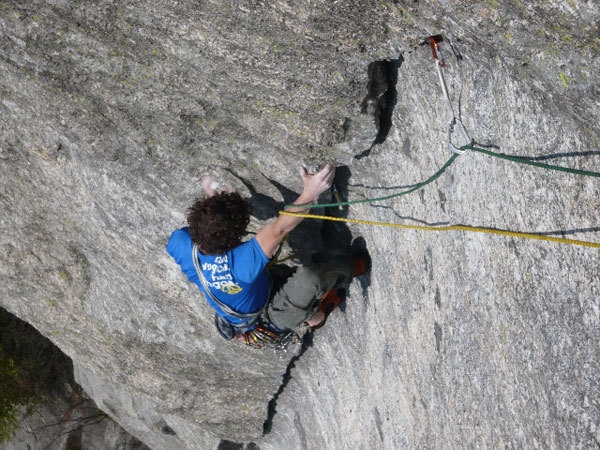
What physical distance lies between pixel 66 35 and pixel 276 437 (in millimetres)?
5799

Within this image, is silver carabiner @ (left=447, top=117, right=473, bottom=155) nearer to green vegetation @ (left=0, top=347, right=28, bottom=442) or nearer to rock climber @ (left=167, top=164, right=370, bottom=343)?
rock climber @ (left=167, top=164, right=370, bottom=343)

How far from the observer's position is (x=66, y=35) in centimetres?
462

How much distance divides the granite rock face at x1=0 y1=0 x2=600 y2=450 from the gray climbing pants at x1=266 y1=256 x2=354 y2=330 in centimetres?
27

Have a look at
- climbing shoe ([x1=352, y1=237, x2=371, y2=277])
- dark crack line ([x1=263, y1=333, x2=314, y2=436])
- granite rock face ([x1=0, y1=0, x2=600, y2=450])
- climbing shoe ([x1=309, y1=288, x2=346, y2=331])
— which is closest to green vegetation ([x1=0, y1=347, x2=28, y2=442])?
granite rock face ([x1=0, y1=0, x2=600, y2=450])

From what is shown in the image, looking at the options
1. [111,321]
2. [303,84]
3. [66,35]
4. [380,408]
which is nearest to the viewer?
[303,84]

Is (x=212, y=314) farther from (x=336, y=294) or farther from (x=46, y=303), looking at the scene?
(x=46, y=303)

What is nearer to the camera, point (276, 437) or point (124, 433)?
point (276, 437)

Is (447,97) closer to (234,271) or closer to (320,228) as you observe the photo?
(234,271)

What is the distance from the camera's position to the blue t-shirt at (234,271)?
15.8 ft

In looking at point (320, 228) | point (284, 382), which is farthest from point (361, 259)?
point (284, 382)

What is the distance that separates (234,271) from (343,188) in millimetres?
1103

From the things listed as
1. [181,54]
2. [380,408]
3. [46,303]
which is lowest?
[46,303]

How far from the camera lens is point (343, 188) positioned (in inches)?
209

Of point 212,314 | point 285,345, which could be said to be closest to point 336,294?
point 285,345
